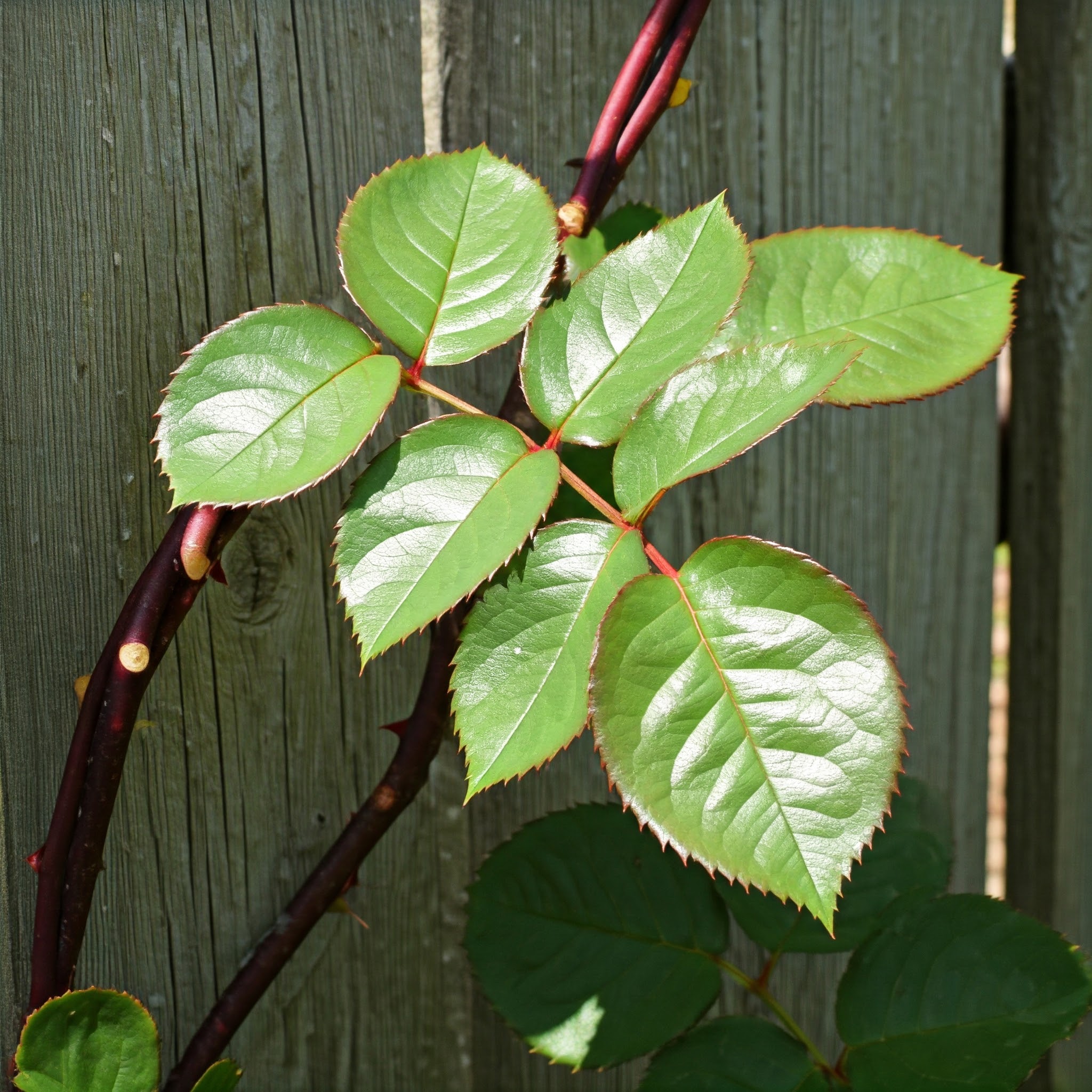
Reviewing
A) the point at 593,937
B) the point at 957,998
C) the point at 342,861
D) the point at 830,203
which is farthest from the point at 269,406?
the point at 830,203

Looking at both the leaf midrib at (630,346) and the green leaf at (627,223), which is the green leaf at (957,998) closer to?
the leaf midrib at (630,346)

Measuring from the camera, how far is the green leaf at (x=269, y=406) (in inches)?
25.5

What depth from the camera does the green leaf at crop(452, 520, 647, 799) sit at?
2.04 ft

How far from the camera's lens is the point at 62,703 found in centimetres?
88

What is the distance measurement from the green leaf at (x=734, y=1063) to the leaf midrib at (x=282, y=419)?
627 mm

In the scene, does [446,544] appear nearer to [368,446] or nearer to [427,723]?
[427,723]

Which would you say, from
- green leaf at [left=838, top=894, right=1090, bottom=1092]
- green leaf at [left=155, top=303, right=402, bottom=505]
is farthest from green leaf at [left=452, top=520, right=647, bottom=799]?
green leaf at [left=838, top=894, right=1090, bottom=1092]

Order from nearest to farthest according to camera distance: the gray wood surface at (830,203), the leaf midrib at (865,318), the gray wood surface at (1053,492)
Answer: the leaf midrib at (865,318) → the gray wood surface at (830,203) → the gray wood surface at (1053,492)

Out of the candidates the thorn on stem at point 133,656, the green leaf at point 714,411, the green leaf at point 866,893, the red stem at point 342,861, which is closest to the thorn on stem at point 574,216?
the green leaf at point 714,411

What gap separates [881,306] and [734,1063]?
648 millimetres

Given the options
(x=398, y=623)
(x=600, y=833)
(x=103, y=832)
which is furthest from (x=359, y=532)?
(x=600, y=833)

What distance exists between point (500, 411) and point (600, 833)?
16.4 inches

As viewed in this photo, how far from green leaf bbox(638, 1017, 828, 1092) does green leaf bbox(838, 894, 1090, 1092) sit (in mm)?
45

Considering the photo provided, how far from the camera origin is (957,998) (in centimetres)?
86
